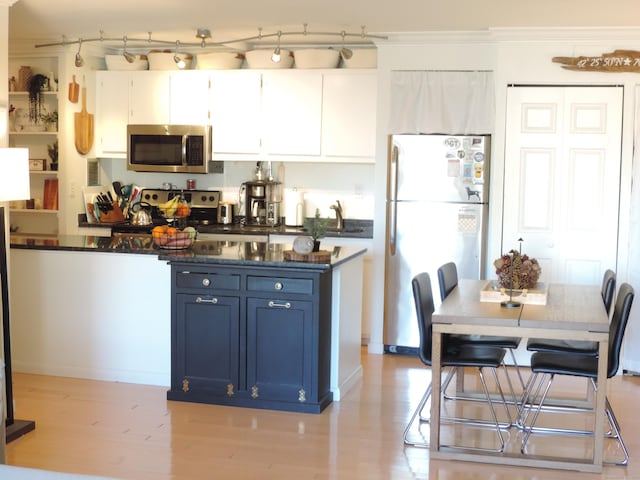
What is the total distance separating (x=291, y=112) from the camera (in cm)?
702

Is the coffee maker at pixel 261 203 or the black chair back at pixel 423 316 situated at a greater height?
the coffee maker at pixel 261 203

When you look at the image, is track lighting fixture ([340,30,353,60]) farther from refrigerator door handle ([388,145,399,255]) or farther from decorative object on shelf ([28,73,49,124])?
decorative object on shelf ([28,73,49,124])

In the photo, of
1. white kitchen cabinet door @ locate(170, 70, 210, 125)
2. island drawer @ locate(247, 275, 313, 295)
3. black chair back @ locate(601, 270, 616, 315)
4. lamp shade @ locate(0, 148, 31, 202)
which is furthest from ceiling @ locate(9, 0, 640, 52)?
island drawer @ locate(247, 275, 313, 295)

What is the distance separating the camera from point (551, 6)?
5.23m

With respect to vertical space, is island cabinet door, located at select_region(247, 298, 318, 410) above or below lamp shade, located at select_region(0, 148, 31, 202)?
below

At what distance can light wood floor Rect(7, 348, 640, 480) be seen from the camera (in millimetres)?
4055

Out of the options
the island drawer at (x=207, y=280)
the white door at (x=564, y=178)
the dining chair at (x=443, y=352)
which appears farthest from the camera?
the white door at (x=564, y=178)

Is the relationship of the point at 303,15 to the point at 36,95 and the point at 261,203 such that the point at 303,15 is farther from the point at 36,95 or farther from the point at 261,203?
the point at 36,95

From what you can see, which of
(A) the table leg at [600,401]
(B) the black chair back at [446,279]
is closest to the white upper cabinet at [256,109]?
(B) the black chair back at [446,279]

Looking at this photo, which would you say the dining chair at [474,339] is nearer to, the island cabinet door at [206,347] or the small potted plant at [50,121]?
the island cabinet door at [206,347]

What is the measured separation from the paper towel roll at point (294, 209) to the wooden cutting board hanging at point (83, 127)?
5.94 ft

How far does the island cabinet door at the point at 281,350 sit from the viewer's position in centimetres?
490

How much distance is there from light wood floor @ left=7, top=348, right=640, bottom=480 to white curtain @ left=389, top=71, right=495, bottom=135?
202 centimetres

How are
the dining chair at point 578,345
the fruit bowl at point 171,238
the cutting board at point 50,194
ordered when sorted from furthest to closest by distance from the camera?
the cutting board at point 50,194 < the fruit bowl at point 171,238 < the dining chair at point 578,345
